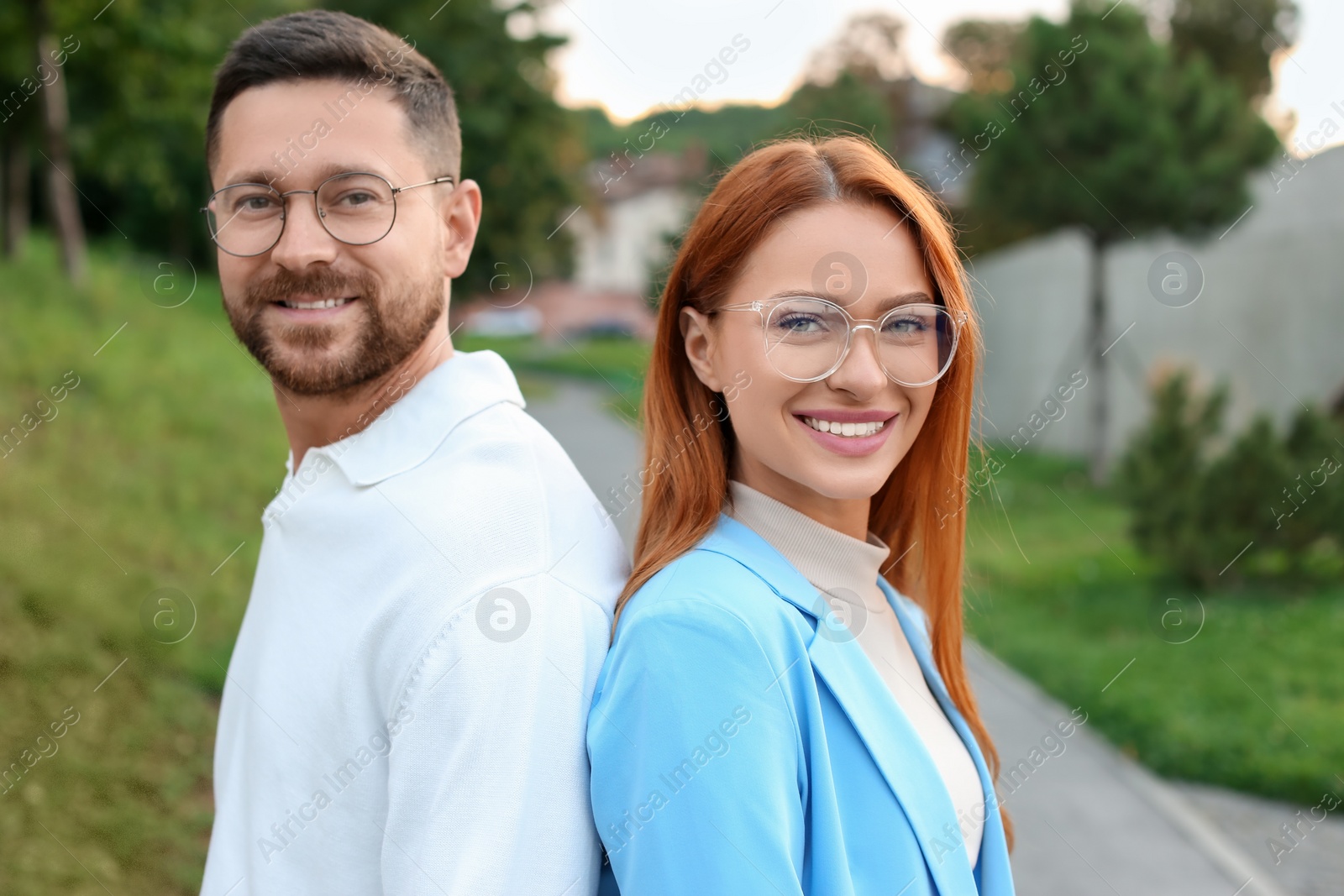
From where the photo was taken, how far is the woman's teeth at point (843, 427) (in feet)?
5.74

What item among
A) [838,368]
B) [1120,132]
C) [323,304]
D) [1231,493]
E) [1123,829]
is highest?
[1120,132]

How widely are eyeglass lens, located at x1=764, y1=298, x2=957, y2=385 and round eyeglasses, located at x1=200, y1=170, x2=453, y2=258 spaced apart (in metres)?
0.67

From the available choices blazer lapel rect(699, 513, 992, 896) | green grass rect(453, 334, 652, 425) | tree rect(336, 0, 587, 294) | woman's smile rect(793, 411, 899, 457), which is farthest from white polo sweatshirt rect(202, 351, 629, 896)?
green grass rect(453, 334, 652, 425)

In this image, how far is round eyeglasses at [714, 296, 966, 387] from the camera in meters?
1.70

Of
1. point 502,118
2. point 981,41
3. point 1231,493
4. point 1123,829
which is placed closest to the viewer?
point 1123,829

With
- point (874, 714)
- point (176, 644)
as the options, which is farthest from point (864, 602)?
point (176, 644)

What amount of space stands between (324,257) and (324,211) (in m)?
0.08

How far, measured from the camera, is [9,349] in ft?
27.7

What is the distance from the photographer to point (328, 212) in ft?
5.80

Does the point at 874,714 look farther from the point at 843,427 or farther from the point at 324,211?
the point at 324,211

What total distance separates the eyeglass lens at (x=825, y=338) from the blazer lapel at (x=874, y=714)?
29 centimetres

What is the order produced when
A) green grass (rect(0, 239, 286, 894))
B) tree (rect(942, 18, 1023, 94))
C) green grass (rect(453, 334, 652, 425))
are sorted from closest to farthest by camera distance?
green grass (rect(0, 239, 286, 894))
green grass (rect(453, 334, 652, 425))
tree (rect(942, 18, 1023, 94))

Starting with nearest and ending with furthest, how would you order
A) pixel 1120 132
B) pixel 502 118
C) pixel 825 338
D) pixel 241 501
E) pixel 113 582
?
pixel 825 338
pixel 113 582
pixel 241 501
pixel 1120 132
pixel 502 118

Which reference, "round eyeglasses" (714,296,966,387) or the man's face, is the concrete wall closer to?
"round eyeglasses" (714,296,966,387)
